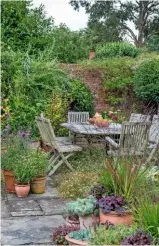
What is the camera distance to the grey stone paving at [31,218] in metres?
4.15

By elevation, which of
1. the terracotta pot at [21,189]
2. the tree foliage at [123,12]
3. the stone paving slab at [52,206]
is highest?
the tree foliage at [123,12]

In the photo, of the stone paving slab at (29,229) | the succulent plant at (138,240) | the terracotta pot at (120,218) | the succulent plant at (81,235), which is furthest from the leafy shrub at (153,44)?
the succulent plant at (138,240)

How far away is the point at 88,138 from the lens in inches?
281

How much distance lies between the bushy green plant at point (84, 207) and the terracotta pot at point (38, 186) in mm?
1871

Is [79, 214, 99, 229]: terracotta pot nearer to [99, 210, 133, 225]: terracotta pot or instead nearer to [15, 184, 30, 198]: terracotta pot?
[99, 210, 133, 225]: terracotta pot

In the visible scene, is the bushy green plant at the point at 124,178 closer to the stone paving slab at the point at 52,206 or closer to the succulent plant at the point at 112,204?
the succulent plant at the point at 112,204

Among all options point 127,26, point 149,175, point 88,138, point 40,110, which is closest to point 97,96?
point 40,110

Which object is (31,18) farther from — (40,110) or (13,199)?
(13,199)

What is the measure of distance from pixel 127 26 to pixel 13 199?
67.6 ft

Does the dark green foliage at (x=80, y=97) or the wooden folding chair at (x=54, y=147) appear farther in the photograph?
the dark green foliage at (x=80, y=97)

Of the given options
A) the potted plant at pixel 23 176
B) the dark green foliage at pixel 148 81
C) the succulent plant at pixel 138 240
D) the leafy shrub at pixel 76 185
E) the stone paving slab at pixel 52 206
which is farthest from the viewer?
the dark green foliage at pixel 148 81

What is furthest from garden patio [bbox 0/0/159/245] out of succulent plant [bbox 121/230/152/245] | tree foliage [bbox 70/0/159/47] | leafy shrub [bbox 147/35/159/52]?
tree foliage [bbox 70/0/159/47]

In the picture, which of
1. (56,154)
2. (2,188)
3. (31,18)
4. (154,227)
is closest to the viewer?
(154,227)

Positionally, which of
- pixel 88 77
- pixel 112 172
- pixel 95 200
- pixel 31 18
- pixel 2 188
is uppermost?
pixel 31 18
